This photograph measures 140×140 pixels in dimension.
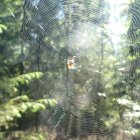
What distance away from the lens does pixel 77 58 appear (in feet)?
12.6

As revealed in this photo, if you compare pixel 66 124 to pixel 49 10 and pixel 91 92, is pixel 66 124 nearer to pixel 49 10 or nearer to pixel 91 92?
pixel 91 92

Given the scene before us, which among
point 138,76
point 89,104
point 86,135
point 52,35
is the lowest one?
point 86,135

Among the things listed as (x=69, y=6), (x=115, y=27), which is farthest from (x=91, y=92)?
(x=69, y=6)

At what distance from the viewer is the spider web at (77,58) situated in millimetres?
3471

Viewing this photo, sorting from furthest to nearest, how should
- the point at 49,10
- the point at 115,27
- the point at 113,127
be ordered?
the point at 113,127 → the point at 115,27 → the point at 49,10

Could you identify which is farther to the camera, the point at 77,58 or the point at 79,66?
the point at 79,66

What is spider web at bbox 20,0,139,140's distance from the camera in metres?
3.47

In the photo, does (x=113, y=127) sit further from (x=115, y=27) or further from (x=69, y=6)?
(x=69, y=6)

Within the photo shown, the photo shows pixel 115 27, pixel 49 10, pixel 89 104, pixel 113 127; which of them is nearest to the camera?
pixel 49 10

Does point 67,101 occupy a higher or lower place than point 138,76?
lower

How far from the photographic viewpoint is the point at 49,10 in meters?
3.39

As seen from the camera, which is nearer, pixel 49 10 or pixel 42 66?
pixel 49 10

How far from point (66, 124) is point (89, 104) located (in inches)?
34.1

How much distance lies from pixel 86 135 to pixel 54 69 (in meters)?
1.40
